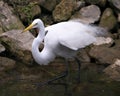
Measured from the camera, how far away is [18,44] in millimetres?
10203

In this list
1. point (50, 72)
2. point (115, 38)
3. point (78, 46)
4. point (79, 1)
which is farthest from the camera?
point (79, 1)

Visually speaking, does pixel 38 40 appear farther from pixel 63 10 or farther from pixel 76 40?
pixel 63 10

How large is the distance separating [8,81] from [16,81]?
17 cm

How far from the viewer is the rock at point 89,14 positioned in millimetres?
11836

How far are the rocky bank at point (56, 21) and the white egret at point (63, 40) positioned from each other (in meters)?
0.83

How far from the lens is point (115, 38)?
37.6ft

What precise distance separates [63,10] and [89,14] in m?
0.73

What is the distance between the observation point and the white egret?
8.73 m

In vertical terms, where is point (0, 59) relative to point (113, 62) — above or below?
above

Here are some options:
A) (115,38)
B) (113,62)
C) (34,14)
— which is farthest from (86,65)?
(34,14)

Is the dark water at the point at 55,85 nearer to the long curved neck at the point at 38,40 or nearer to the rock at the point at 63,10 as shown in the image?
the long curved neck at the point at 38,40

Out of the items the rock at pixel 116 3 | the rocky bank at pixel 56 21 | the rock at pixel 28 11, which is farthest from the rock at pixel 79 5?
the rock at pixel 28 11

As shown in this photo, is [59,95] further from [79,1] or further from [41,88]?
[79,1]

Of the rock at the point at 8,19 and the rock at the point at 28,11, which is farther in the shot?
the rock at the point at 28,11
